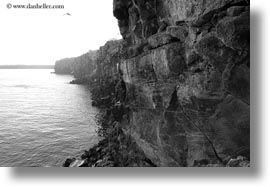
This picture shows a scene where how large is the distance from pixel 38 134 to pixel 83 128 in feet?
23.6

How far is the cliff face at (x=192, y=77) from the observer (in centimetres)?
679

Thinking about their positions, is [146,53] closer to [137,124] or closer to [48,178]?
[137,124]

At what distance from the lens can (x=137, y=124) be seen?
13188 millimetres

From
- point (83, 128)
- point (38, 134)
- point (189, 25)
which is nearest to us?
point (189, 25)

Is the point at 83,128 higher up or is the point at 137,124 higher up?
the point at 137,124

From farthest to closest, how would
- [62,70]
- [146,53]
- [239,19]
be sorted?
[62,70] → [146,53] → [239,19]

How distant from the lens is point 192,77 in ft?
26.0

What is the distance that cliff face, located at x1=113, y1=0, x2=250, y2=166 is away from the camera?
267 inches

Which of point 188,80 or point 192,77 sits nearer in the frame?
point 192,77

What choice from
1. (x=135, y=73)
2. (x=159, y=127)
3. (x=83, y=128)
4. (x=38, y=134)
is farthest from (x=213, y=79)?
(x=83, y=128)

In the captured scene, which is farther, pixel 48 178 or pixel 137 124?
pixel 137 124

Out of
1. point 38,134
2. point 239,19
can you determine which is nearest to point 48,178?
point 239,19

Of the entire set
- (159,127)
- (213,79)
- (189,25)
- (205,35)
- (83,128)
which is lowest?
(83,128)

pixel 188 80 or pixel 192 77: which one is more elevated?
pixel 192 77
